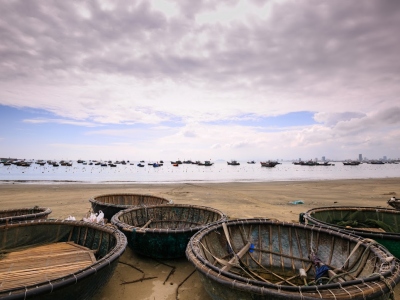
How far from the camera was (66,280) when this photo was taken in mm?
2588

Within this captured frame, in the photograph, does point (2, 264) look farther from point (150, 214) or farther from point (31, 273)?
point (150, 214)

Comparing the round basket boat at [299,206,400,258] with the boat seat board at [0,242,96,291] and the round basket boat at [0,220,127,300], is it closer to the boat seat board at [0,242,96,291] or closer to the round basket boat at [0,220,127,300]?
the round basket boat at [0,220,127,300]

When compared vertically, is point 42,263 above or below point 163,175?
below

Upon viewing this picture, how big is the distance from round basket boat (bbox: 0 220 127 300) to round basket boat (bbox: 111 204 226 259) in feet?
2.08

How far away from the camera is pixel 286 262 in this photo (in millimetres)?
4578

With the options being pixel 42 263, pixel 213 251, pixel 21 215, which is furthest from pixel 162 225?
pixel 21 215

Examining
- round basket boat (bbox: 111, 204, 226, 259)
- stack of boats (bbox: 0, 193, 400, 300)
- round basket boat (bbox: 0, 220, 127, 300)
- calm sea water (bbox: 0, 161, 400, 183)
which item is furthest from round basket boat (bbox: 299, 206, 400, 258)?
calm sea water (bbox: 0, 161, 400, 183)

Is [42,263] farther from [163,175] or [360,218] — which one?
[163,175]

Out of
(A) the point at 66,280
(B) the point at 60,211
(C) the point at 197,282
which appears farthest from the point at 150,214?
(B) the point at 60,211

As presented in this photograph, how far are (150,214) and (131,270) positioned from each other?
218 cm

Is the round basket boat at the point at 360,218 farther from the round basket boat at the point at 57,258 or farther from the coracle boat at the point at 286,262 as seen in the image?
the round basket boat at the point at 57,258

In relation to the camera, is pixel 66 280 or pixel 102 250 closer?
pixel 66 280

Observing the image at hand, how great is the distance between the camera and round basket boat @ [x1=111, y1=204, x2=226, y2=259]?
15.2ft

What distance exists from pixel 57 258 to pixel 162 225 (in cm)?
306
